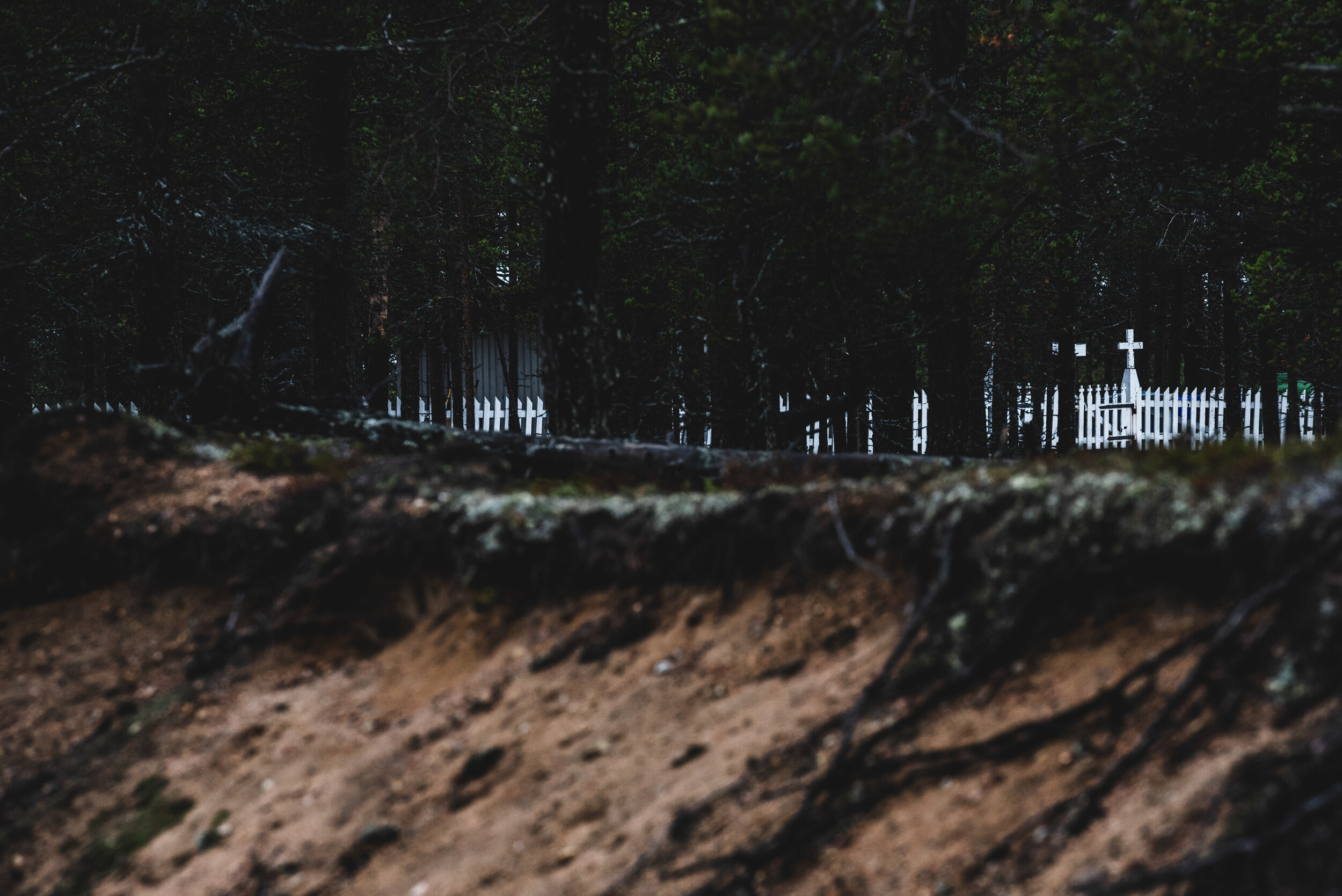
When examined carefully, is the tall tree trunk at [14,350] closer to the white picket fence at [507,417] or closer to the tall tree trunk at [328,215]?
the white picket fence at [507,417]

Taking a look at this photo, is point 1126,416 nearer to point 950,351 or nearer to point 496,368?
point 950,351

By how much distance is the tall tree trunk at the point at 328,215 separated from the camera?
15.2 metres

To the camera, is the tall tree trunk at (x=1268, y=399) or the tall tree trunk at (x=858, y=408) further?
the tall tree trunk at (x=1268, y=399)

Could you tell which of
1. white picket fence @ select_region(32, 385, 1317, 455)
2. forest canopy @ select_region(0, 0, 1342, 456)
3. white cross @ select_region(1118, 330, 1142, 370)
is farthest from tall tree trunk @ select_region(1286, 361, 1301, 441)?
white cross @ select_region(1118, 330, 1142, 370)

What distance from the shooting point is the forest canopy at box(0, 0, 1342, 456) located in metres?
9.52

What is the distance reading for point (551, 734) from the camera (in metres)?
4.55

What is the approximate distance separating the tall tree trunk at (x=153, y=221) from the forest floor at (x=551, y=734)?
31.6 feet

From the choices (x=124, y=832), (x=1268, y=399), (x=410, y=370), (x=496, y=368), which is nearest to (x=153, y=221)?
(x=124, y=832)

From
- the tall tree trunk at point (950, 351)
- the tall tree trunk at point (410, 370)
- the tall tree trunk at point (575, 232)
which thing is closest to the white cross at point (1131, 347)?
the tall tree trunk at point (950, 351)

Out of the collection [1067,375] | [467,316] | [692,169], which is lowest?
[1067,375]

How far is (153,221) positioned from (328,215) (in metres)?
2.48

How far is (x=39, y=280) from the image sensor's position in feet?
67.9

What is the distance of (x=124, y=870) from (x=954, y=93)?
11345 millimetres

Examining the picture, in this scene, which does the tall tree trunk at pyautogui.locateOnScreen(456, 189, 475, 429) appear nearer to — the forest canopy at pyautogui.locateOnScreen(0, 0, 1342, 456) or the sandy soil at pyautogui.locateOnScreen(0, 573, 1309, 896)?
the forest canopy at pyautogui.locateOnScreen(0, 0, 1342, 456)
